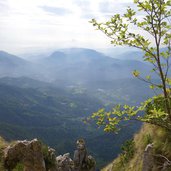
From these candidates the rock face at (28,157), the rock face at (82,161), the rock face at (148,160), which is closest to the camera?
the rock face at (148,160)

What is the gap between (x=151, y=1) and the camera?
38.3ft

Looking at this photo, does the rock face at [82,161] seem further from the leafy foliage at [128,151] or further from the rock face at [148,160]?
the rock face at [148,160]

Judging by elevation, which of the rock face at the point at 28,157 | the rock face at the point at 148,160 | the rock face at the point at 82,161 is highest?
the rock face at the point at 148,160

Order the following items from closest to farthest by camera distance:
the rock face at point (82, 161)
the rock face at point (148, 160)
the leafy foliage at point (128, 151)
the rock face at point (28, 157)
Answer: the rock face at point (148, 160)
the rock face at point (28, 157)
the leafy foliage at point (128, 151)
the rock face at point (82, 161)

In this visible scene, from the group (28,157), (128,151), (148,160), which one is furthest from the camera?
(128,151)

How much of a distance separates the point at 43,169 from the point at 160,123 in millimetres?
17987

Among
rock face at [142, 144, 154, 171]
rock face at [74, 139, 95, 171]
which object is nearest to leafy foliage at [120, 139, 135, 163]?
rock face at [142, 144, 154, 171]

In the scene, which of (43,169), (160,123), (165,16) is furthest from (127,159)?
(165,16)

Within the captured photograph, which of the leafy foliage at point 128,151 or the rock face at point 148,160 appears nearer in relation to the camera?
the rock face at point 148,160

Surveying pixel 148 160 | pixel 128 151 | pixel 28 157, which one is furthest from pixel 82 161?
pixel 148 160

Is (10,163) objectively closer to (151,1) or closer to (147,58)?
(147,58)

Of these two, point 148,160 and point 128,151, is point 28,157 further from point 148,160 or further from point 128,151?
point 148,160

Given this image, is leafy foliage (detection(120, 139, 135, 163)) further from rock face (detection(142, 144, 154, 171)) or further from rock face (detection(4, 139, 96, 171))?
rock face (detection(4, 139, 96, 171))

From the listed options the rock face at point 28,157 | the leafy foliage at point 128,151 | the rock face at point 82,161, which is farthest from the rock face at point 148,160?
the rock face at point 82,161
